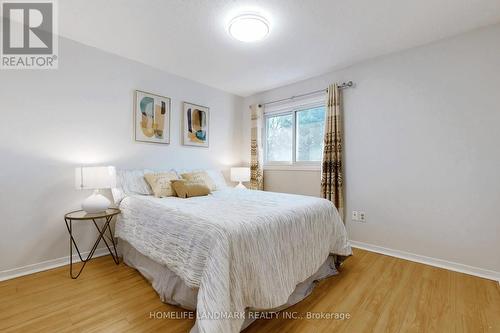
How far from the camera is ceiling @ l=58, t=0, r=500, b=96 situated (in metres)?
1.87

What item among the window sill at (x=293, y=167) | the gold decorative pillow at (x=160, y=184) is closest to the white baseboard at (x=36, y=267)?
the gold decorative pillow at (x=160, y=184)

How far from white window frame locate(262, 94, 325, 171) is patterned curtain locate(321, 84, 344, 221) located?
0.87 feet

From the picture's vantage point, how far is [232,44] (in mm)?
2469

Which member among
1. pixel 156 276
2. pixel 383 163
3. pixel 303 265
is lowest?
pixel 156 276

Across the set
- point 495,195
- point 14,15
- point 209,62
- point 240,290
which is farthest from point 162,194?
point 495,195

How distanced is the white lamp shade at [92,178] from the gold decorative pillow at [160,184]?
17.7 inches

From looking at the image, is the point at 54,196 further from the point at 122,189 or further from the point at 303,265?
Answer: the point at 303,265

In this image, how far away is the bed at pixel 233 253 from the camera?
1226mm

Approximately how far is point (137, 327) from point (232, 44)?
2.67 metres

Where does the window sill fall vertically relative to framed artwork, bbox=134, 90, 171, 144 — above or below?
below

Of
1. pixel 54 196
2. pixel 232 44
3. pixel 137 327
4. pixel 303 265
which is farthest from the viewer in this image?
pixel 232 44

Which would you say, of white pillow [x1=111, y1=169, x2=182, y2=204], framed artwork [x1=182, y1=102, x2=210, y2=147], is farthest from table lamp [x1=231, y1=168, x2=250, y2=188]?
white pillow [x1=111, y1=169, x2=182, y2=204]

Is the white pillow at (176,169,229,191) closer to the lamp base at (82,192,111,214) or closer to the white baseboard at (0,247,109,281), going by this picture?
the lamp base at (82,192,111,214)
